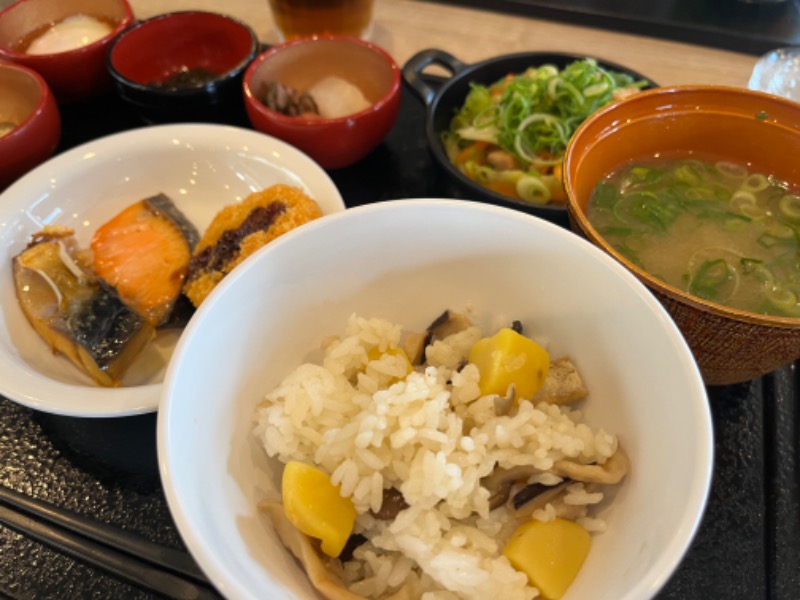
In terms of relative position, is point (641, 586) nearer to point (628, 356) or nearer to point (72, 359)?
point (628, 356)

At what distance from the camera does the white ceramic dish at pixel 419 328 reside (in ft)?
2.55

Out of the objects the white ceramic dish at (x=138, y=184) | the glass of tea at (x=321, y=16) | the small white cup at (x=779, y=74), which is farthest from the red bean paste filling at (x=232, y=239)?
the small white cup at (x=779, y=74)

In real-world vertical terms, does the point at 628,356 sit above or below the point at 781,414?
above

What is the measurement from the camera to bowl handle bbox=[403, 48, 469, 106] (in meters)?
1.75

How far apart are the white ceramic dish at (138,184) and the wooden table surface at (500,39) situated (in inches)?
32.9

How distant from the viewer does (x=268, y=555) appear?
848mm

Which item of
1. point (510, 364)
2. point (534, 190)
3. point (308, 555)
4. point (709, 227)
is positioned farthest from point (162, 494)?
point (709, 227)

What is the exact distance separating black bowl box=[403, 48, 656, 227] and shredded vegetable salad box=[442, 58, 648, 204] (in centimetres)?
7

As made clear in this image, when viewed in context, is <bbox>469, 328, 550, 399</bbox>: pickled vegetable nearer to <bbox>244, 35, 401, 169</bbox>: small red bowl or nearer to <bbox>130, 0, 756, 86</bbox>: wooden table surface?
<bbox>244, 35, 401, 169</bbox>: small red bowl

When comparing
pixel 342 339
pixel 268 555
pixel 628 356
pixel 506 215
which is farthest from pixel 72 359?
pixel 628 356

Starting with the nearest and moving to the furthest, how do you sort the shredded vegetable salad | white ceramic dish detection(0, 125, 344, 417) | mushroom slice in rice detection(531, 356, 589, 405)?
1. mushroom slice in rice detection(531, 356, 589, 405)
2. white ceramic dish detection(0, 125, 344, 417)
3. the shredded vegetable salad

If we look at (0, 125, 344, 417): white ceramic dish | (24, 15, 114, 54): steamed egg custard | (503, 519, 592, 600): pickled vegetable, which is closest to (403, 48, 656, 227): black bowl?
(0, 125, 344, 417): white ceramic dish

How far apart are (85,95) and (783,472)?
212 cm

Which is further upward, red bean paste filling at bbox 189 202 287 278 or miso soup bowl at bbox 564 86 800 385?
miso soup bowl at bbox 564 86 800 385
